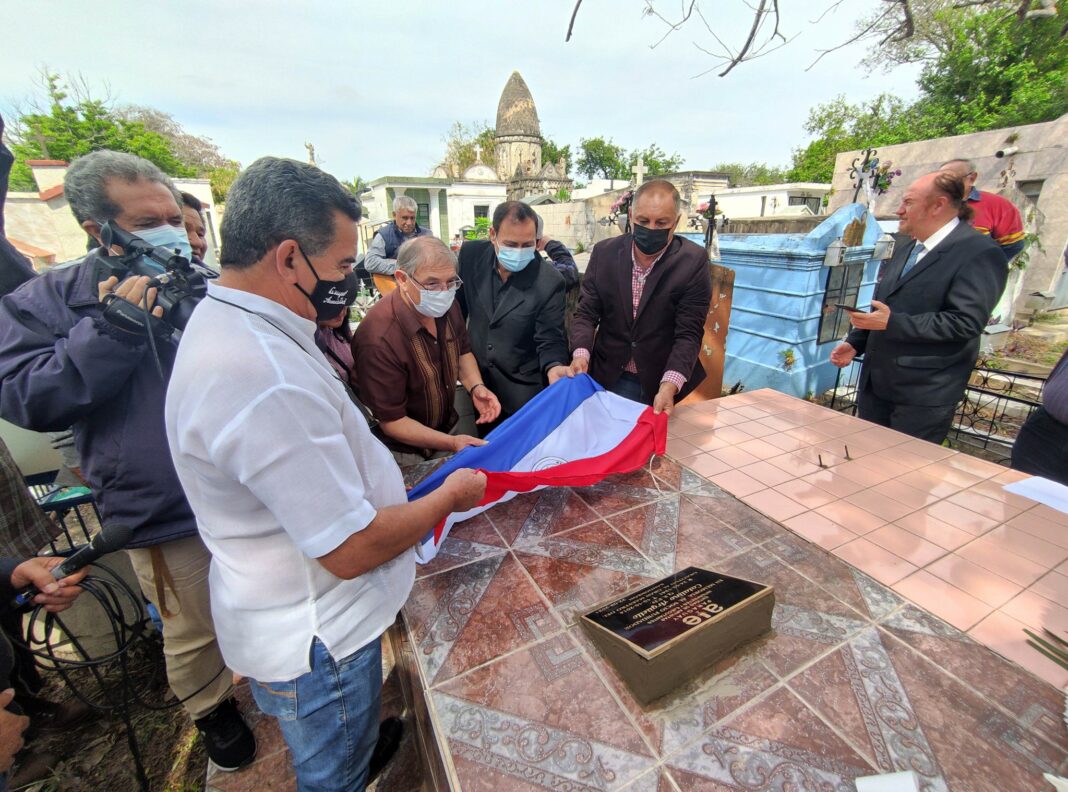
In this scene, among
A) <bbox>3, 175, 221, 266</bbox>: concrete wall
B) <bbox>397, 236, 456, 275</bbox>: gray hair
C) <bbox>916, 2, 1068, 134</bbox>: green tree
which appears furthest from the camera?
<bbox>916, 2, 1068, 134</bbox>: green tree

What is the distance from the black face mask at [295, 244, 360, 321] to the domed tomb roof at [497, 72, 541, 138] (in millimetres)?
41535

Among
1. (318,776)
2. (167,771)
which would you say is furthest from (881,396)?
(167,771)

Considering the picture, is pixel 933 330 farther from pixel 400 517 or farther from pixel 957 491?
pixel 400 517

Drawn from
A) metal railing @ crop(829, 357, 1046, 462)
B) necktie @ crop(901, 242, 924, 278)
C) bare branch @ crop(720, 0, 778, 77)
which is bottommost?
metal railing @ crop(829, 357, 1046, 462)

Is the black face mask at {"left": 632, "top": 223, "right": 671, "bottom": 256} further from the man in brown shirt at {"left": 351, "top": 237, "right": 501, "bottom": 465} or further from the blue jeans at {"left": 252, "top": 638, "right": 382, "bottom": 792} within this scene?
the blue jeans at {"left": 252, "top": 638, "right": 382, "bottom": 792}

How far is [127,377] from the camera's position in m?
1.63

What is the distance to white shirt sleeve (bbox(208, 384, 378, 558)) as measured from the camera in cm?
96

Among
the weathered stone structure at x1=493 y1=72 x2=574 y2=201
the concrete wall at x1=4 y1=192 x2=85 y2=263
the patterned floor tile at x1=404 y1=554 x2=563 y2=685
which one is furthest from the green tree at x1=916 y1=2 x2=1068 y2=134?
the concrete wall at x1=4 y1=192 x2=85 y2=263

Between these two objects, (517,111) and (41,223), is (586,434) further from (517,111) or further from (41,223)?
(517,111)

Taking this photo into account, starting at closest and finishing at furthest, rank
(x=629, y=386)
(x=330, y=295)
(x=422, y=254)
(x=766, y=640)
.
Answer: (x=330, y=295) < (x=766, y=640) < (x=422, y=254) < (x=629, y=386)

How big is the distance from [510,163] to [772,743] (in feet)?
136

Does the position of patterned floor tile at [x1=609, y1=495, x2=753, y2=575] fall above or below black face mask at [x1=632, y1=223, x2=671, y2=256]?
below

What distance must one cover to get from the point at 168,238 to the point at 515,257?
5.79 feet

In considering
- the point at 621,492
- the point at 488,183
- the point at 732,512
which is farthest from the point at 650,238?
the point at 488,183
